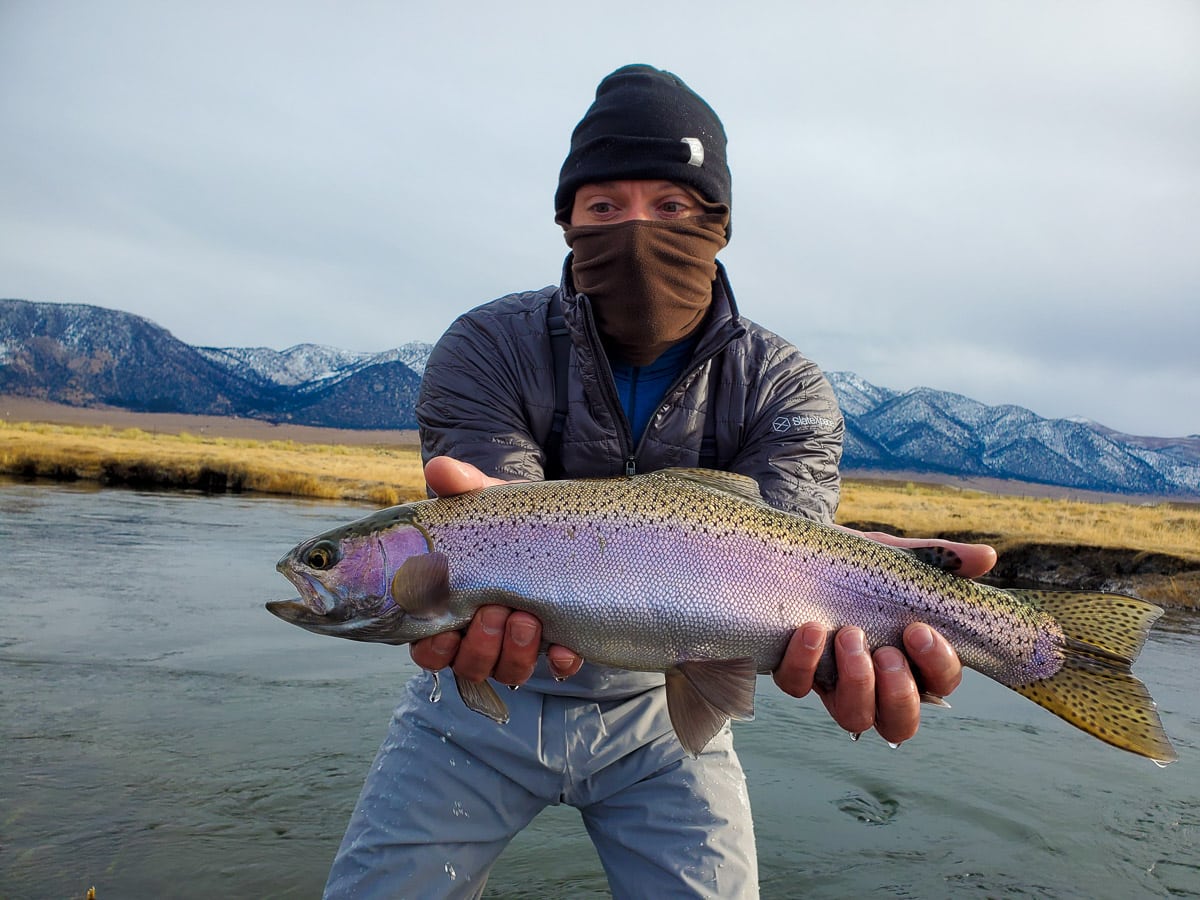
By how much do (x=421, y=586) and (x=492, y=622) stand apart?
25 cm

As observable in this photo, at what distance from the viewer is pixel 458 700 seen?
10.6ft

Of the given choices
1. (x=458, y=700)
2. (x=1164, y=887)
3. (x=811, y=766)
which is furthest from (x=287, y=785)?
(x=1164, y=887)

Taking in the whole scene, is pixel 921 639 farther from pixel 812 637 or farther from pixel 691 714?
pixel 691 714

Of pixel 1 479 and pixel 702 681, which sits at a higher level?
pixel 702 681

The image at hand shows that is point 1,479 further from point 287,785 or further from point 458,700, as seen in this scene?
point 458,700

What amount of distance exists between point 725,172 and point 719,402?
1.05 meters

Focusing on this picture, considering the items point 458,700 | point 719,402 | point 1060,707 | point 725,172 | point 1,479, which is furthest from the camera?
point 1,479

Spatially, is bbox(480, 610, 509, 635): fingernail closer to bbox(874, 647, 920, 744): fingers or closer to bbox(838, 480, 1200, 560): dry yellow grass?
bbox(874, 647, 920, 744): fingers

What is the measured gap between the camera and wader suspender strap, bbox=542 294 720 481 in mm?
3465

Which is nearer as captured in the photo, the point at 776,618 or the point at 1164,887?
the point at 776,618

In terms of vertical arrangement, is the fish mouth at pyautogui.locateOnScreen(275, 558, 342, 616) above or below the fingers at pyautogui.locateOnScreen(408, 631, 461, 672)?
above

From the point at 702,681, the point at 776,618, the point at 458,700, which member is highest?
the point at 776,618

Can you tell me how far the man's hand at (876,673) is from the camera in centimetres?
270

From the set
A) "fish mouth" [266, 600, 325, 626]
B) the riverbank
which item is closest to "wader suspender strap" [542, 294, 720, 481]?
"fish mouth" [266, 600, 325, 626]
